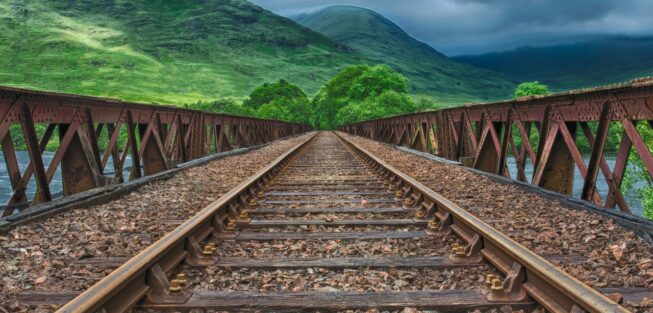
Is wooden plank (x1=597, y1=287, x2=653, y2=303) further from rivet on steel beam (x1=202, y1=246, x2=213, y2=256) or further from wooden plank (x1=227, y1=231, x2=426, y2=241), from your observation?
rivet on steel beam (x1=202, y1=246, x2=213, y2=256)

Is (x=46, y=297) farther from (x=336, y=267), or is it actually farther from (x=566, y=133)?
(x=566, y=133)

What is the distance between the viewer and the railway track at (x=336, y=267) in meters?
3.37

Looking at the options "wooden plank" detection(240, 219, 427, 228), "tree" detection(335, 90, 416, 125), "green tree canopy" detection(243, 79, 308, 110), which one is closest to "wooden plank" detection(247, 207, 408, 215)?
"wooden plank" detection(240, 219, 427, 228)

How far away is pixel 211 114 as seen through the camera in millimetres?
17781

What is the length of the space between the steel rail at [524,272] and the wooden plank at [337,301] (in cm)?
17

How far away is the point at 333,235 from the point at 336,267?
1.09 meters

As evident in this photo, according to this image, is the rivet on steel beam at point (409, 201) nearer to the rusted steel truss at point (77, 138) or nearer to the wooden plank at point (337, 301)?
the wooden plank at point (337, 301)

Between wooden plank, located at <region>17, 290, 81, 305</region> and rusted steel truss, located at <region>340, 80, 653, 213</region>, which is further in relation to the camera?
rusted steel truss, located at <region>340, 80, 653, 213</region>

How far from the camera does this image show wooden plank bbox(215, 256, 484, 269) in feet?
14.0

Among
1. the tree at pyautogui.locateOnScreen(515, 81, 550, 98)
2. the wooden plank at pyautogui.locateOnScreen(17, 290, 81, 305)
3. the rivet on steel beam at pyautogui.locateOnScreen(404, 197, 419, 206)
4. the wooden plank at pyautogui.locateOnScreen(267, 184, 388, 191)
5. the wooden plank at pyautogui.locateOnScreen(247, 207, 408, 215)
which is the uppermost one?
the tree at pyautogui.locateOnScreen(515, 81, 550, 98)

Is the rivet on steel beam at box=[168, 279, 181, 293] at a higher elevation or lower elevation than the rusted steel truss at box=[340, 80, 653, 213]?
lower

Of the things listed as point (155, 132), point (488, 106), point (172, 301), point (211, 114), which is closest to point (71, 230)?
point (172, 301)

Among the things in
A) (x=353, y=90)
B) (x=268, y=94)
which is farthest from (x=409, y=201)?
(x=268, y=94)

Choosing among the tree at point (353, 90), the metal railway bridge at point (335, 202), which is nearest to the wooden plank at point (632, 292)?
the metal railway bridge at point (335, 202)
